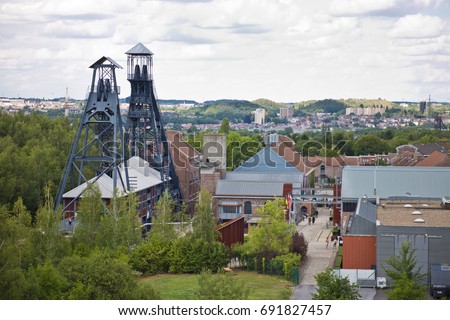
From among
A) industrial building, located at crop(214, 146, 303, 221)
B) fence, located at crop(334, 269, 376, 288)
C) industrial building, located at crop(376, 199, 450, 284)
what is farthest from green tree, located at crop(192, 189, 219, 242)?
industrial building, located at crop(214, 146, 303, 221)

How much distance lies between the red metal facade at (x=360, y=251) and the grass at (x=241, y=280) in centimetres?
209

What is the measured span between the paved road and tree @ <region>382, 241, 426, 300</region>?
1.25m

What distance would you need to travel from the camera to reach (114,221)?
2945cm

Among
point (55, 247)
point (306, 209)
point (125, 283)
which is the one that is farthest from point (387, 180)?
point (125, 283)

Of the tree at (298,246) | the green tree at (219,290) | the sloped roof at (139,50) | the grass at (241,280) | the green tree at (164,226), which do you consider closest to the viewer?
the green tree at (219,290)

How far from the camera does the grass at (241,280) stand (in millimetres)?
24562

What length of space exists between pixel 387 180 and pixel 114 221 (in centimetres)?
1606

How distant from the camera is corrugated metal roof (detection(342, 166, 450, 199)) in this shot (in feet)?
131

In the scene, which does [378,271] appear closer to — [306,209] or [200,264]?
[200,264]

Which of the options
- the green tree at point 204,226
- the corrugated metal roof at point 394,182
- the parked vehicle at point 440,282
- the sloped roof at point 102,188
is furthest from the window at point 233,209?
the parked vehicle at point 440,282

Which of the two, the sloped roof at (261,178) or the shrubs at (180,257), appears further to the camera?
the sloped roof at (261,178)

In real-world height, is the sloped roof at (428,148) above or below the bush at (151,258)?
above

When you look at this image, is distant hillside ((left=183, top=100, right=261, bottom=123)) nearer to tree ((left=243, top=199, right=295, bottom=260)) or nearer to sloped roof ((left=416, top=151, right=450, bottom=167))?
sloped roof ((left=416, top=151, right=450, bottom=167))

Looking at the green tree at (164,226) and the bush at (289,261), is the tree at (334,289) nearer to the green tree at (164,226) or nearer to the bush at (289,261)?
the bush at (289,261)
